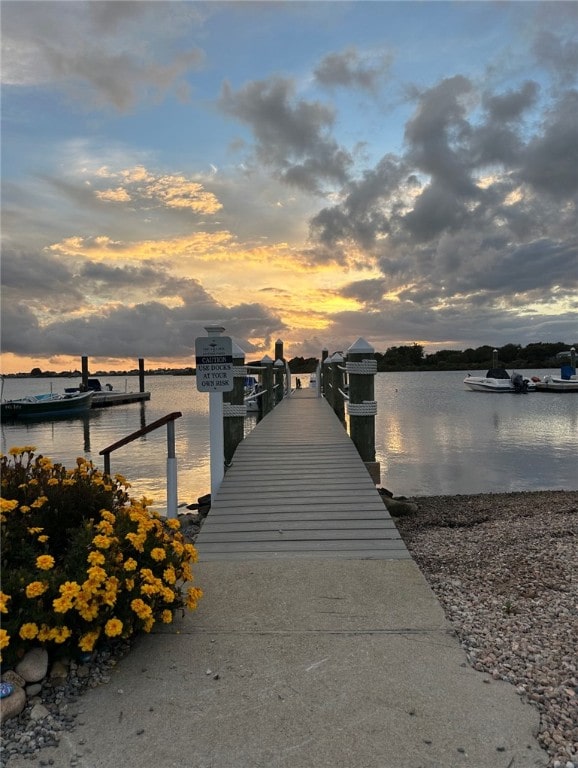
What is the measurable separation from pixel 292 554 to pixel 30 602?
2.16 m

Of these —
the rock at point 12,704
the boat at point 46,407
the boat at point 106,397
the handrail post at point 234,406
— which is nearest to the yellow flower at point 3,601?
the rock at point 12,704

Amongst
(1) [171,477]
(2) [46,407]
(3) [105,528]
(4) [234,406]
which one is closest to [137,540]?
(3) [105,528]

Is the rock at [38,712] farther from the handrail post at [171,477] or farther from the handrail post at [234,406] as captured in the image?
the handrail post at [234,406]

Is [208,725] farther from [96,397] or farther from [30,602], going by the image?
[96,397]

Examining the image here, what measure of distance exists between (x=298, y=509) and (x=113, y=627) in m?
3.02

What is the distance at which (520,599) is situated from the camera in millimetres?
3709

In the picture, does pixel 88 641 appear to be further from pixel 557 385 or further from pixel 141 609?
pixel 557 385

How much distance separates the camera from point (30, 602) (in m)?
2.60

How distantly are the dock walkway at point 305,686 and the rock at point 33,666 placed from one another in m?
0.29

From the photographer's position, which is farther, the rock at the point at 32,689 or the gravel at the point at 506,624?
the rock at the point at 32,689

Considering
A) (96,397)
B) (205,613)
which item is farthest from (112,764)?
(96,397)

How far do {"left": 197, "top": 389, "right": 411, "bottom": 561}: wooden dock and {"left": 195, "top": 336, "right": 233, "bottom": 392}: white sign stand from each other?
1.21m

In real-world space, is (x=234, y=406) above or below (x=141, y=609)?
above

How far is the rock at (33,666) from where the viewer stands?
250cm
